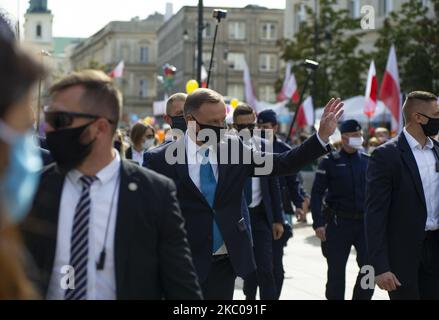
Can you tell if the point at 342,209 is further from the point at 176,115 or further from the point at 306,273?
the point at 306,273

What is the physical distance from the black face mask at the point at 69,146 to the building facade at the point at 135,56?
116m

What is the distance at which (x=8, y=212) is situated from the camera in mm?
2162

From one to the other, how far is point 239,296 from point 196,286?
7.16 m

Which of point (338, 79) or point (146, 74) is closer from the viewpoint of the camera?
point (338, 79)

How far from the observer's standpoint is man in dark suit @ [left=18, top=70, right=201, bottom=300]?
3.76 meters

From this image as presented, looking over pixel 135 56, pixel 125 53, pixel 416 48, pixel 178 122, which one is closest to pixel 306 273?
pixel 178 122

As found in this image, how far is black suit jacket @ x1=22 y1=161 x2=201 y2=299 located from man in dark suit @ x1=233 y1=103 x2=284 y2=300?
17.0 ft

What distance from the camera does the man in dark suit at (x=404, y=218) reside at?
6844 millimetres

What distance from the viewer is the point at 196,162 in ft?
20.5

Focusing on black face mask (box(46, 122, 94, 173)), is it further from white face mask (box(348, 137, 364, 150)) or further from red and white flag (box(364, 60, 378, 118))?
red and white flag (box(364, 60, 378, 118))

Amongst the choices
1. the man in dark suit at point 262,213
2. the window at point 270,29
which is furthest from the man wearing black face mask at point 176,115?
the window at point 270,29
